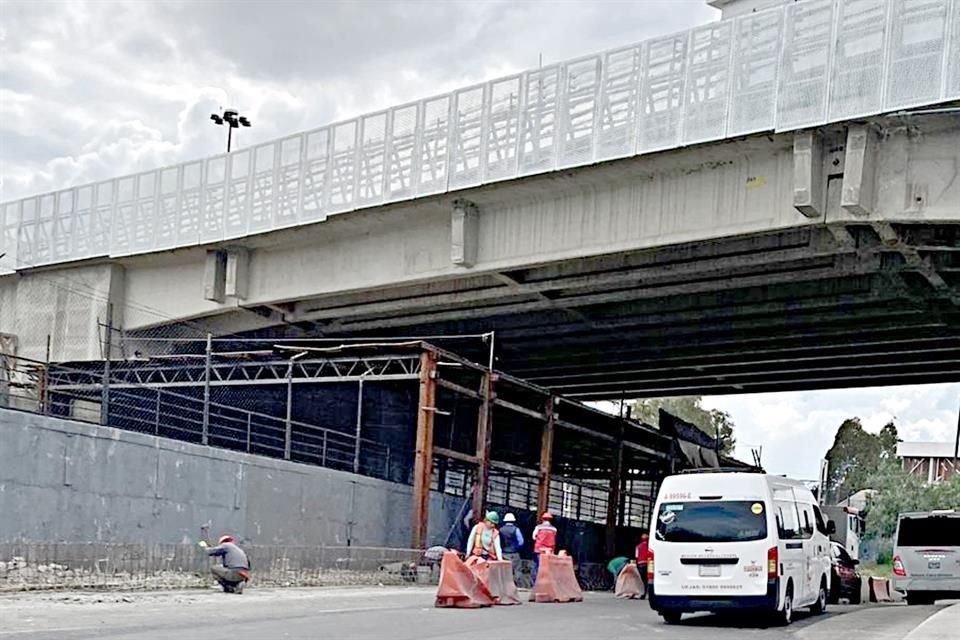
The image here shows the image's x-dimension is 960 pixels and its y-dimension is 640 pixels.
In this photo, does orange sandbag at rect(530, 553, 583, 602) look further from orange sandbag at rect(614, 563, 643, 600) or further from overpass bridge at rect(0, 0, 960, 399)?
overpass bridge at rect(0, 0, 960, 399)

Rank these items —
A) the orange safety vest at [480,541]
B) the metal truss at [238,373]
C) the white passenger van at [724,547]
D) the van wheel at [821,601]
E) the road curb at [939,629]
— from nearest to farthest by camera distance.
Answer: the road curb at [939,629] < the white passenger van at [724,547] < the orange safety vest at [480,541] < the van wheel at [821,601] < the metal truss at [238,373]

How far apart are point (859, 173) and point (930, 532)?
10822 mm

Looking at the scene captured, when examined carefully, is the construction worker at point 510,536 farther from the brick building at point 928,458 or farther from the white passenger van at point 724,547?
the brick building at point 928,458

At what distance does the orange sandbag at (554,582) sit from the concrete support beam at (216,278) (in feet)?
50.7

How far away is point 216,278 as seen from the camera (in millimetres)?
36156

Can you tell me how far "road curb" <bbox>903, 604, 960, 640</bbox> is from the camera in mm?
14289

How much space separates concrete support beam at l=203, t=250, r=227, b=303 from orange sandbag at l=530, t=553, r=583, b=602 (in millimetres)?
15458

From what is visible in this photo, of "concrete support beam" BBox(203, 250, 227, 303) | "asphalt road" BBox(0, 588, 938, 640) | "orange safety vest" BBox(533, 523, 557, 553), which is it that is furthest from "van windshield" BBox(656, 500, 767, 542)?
"concrete support beam" BBox(203, 250, 227, 303)

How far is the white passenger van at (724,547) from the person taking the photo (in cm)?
1817

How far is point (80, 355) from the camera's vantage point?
38688mm

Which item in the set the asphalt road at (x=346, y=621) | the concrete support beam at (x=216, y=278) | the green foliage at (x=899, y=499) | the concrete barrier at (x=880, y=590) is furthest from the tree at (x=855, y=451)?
the asphalt road at (x=346, y=621)

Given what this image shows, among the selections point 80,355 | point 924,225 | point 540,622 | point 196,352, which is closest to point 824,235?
point 924,225

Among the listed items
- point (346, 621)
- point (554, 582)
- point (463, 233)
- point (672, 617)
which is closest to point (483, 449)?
point (463, 233)

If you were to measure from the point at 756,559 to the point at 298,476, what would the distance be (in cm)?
1455
